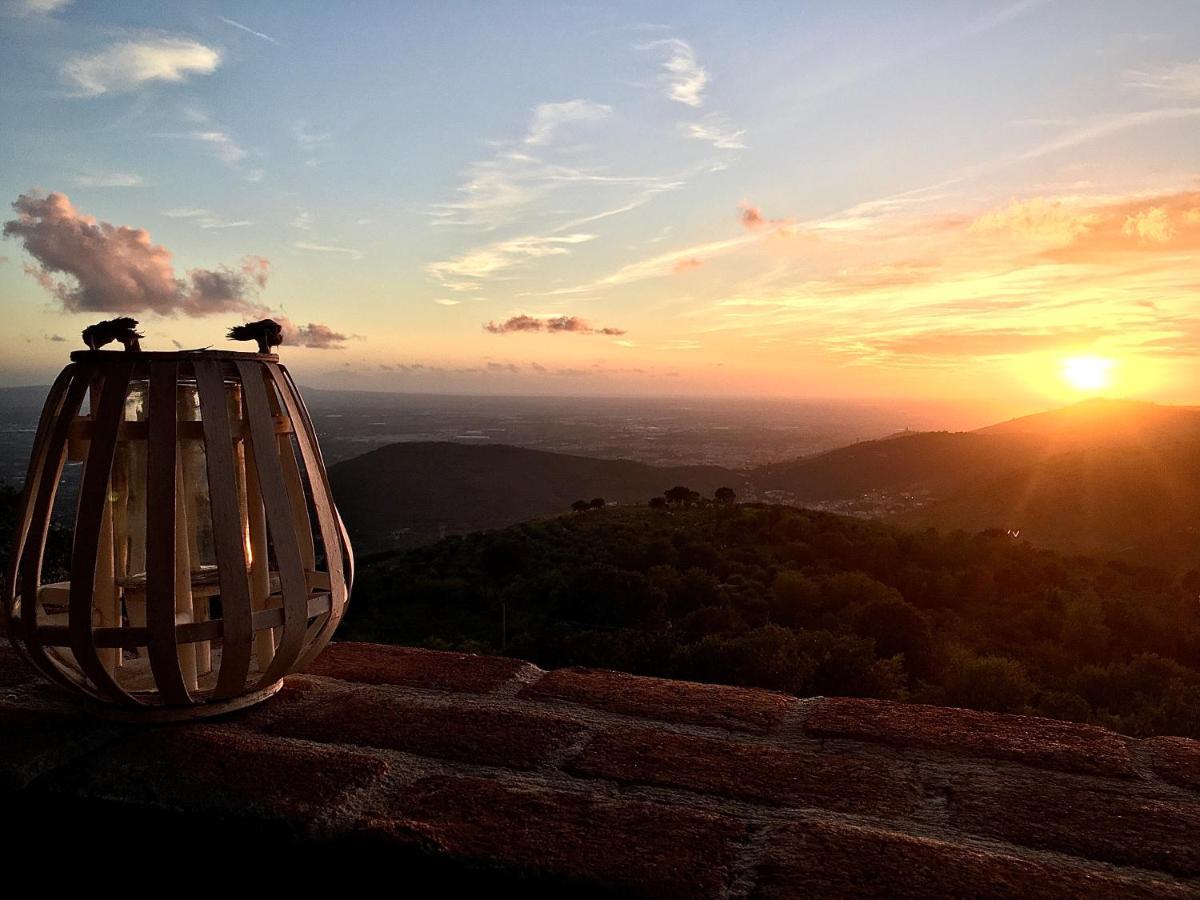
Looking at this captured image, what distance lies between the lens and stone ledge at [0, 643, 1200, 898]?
1.03 metres

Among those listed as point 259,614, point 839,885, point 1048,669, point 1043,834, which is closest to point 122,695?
point 259,614

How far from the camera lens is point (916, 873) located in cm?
101

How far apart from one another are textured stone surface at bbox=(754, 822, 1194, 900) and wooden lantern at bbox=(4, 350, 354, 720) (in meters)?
0.83

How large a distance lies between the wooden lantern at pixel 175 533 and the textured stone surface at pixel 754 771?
554mm

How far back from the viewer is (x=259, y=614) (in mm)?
1381

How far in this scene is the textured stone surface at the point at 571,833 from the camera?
101 cm

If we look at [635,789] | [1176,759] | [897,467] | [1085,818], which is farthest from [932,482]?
[635,789]

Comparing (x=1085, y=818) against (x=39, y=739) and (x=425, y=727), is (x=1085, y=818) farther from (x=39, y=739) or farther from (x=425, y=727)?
(x=39, y=739)

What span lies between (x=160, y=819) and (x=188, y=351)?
70cm

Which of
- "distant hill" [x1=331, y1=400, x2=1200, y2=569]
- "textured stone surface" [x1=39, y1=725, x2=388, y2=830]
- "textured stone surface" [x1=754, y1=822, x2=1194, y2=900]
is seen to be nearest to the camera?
"textured stone surface" [x1=754, y1=822, x2=1194, y2=900]

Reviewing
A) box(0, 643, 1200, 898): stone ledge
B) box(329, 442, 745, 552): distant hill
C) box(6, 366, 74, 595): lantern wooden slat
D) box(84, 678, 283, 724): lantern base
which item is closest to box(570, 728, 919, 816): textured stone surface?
box(0, 643, 1200, 898): stone ledge

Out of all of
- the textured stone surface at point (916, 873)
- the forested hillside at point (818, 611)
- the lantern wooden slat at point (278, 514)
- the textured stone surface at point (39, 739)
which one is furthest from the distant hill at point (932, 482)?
the textured stone surface at point (39, 739)

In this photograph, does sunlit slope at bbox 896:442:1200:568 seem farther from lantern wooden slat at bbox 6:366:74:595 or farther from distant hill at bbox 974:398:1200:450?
lantern wooden slat at bbox 6:366:74:595

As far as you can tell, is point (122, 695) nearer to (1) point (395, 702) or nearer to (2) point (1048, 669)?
(1) point (395, 702)
